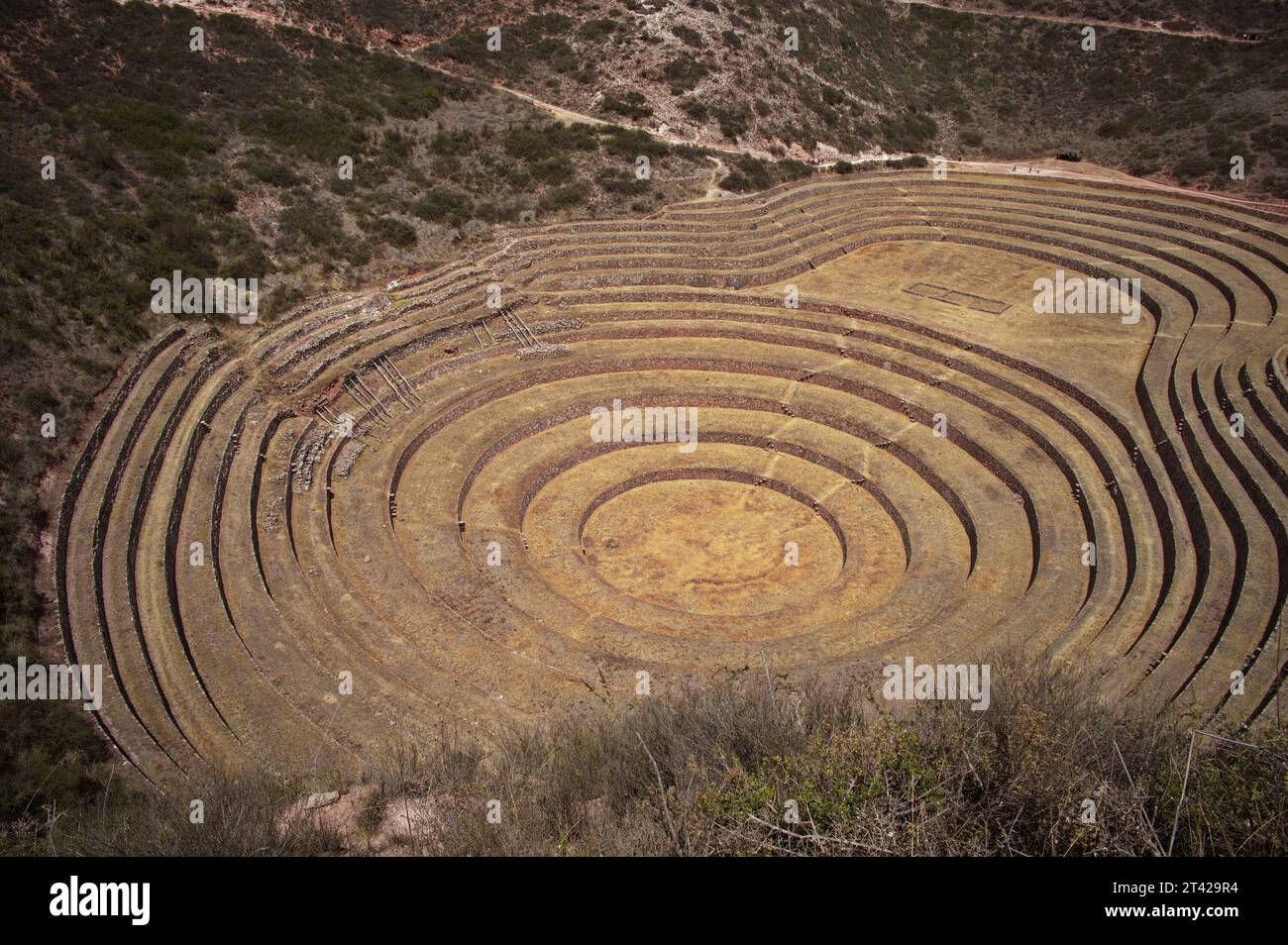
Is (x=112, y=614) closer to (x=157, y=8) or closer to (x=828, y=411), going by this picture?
(x=828, y=411)

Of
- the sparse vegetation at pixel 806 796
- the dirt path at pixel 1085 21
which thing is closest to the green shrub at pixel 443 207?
the sparse vegetation at pixel 806 796

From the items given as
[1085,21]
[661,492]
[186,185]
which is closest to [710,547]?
[661,492]

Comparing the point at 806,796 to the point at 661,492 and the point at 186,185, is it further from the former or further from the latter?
the point at 186,185

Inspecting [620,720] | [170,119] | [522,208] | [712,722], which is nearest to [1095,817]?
[712,722]

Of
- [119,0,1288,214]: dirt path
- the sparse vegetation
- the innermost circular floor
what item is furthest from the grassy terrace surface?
the innermost circular floor

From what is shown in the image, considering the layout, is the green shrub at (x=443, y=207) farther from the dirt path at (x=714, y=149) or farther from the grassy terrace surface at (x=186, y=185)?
the dirt path at (x=714, y=149)

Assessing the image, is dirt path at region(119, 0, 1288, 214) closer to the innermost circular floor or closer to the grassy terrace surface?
the grassy terrace surface
